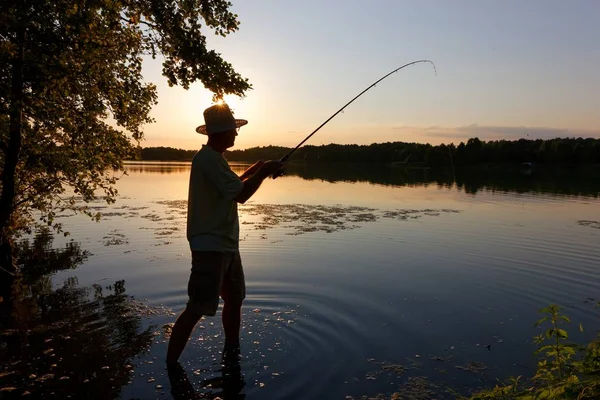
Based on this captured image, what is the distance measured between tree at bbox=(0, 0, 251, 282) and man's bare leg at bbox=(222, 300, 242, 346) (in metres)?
3.39

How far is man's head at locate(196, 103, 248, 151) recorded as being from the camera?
4621mm

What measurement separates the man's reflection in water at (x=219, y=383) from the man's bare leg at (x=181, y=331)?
12cm

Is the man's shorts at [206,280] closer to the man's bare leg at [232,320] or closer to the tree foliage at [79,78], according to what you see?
the man's bare leg at [232,320]

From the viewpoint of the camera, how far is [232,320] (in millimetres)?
5113

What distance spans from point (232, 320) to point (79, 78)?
170 inches

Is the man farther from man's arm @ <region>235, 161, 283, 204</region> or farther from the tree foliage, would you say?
the tree foliage

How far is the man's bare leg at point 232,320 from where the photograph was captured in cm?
511

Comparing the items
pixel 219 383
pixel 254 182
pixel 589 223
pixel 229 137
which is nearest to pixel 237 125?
pixel 229 137

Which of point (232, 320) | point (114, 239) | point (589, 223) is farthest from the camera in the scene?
point (589, 223)

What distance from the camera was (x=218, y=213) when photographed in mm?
4551

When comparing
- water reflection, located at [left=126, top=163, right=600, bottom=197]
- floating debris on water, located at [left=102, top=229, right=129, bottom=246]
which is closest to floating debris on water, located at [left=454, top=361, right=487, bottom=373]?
floating debris on water, located at [left=102, top=229, right=129, bottom=246]

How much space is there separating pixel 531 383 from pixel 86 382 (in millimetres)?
4588

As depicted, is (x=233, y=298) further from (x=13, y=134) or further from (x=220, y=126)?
(x=13, y=134)

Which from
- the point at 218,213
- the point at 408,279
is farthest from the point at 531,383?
the point at 408,279
